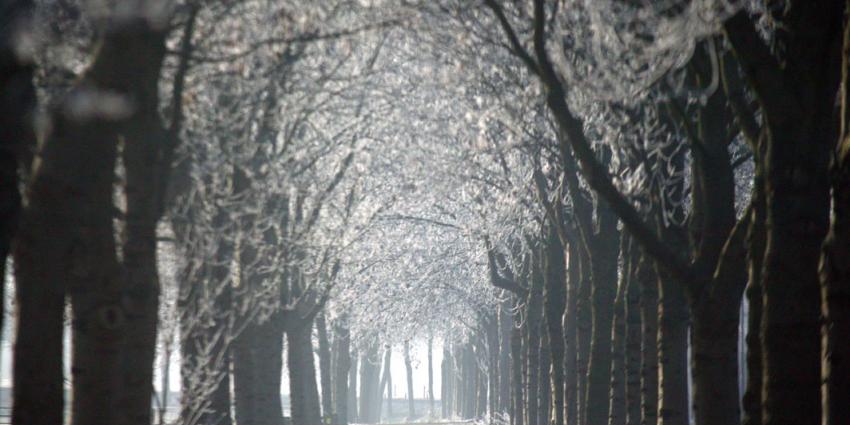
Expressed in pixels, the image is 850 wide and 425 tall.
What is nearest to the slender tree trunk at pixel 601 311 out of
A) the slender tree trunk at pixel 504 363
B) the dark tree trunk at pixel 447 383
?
the slender tree trunk at pixel 504 363

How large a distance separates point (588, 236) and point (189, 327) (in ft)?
23.9

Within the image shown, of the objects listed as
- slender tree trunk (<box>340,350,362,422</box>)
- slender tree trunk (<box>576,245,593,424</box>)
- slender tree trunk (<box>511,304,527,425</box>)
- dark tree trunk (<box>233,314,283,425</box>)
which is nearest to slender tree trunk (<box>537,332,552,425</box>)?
slender tree trunk (<box>511,304,527,425</box>)

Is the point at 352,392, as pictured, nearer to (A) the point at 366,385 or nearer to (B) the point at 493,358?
(A) the point at 366,385

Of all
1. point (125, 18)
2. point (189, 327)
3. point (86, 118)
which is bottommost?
point (189, 327)

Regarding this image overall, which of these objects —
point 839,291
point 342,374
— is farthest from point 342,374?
point 839,291

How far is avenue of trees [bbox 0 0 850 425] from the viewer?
989 centimetres

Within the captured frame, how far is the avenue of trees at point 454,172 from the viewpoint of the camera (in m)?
9.89

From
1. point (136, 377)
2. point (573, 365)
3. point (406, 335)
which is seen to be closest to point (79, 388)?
point (136, 377)

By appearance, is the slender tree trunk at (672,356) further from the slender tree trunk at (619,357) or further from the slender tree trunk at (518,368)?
the slender tree trunk at (518,368)

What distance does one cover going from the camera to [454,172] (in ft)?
83.9

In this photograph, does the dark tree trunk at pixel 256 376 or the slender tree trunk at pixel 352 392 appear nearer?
the dark tree trunk at pixel 256 376

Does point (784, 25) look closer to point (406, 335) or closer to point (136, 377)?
point (136, 377)

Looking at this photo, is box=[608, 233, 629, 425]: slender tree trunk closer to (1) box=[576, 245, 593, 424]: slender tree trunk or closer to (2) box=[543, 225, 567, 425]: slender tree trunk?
(1) box=[576, 245, 593, 424]: slender tree trunk

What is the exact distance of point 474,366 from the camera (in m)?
73.1
